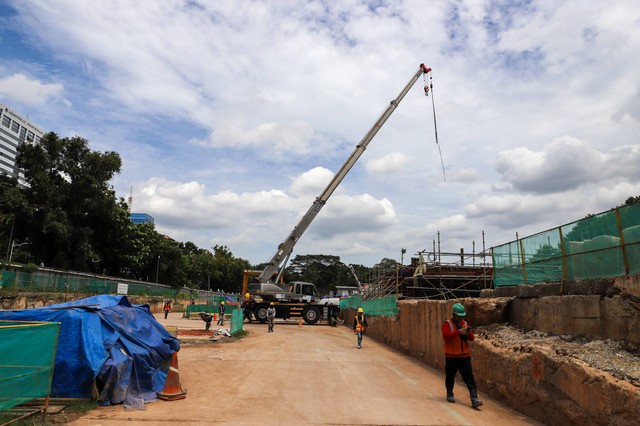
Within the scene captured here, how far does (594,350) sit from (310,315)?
2549cm

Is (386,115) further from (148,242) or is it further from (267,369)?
(148,242)

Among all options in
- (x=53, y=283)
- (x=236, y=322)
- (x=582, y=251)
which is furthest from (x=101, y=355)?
(x=53, y=283)

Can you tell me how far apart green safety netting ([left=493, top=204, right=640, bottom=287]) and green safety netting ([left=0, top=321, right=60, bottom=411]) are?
29.2ft

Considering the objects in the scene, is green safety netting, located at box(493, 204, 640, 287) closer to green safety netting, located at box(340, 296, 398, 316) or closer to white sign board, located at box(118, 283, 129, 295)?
green safety netting, located at box(340, 296, 398, 316)

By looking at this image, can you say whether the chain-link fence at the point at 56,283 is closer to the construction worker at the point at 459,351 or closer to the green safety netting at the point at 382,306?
the green safety netting at the point at 382,306

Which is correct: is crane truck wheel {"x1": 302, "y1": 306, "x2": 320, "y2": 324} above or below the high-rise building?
below

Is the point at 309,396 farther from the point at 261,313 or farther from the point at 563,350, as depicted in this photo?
the point at 261,313

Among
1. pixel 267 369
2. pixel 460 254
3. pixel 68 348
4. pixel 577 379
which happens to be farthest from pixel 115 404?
pixel 460 254

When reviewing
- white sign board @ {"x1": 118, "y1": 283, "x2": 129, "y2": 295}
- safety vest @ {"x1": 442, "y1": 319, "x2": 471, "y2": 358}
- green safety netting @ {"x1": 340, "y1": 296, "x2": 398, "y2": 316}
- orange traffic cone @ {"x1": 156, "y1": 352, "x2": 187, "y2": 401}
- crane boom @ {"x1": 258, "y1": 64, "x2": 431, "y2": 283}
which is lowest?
orange traffic cone @ {"x1": 156, "y1": 352, "x2": 187, "y2": 401}

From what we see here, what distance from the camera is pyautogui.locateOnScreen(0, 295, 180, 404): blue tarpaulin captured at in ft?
24.2

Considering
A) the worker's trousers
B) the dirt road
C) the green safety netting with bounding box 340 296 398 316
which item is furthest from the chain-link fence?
the worker's trousers

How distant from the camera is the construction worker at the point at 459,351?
301 inches

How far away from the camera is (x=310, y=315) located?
30953 mm

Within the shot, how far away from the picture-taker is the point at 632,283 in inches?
258
